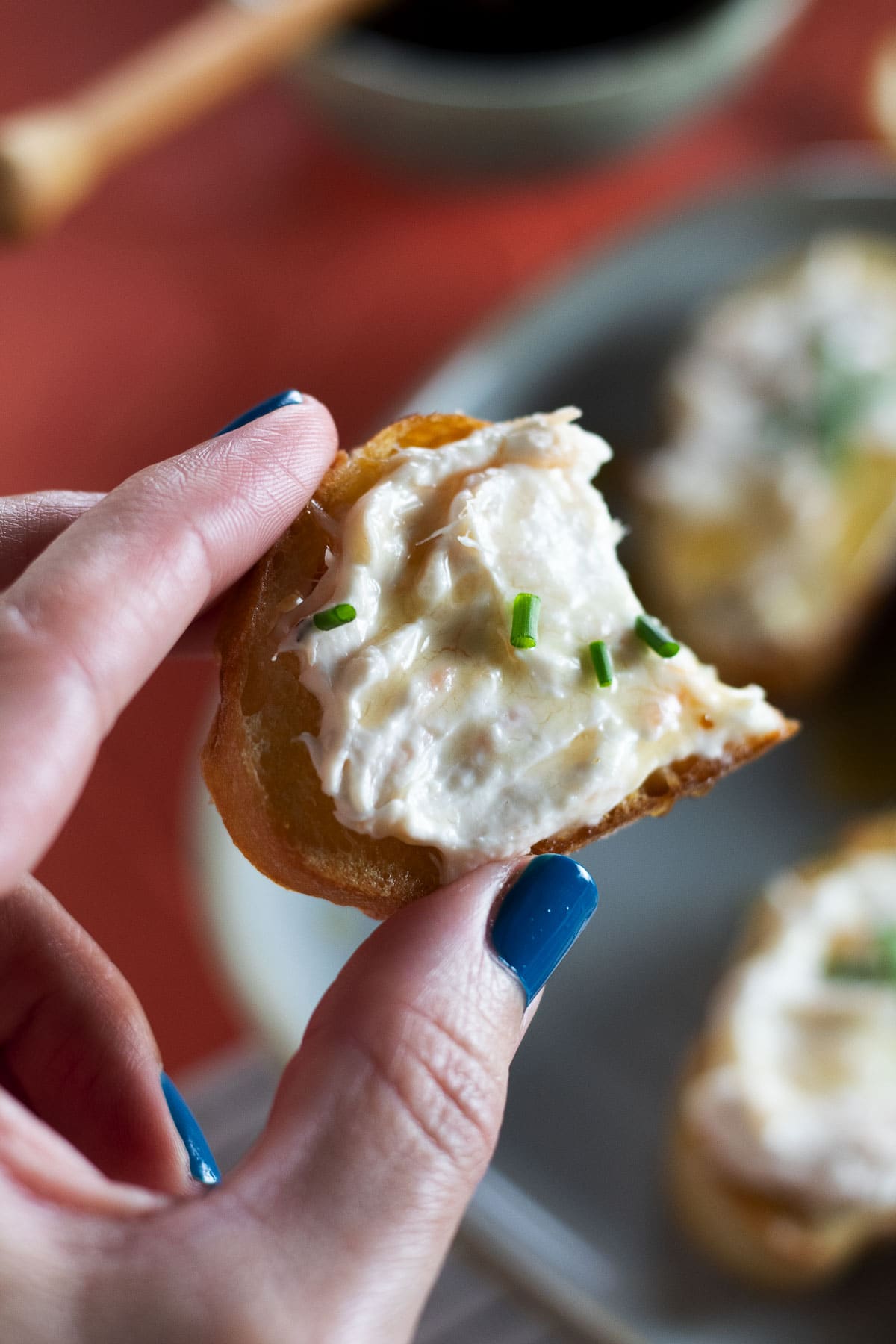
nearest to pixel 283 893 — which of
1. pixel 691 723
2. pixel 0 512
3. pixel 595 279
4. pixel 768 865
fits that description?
pixel 768 865

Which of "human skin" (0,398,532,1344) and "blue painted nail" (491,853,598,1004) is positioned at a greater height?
"human skin" (0,398,532,1344)

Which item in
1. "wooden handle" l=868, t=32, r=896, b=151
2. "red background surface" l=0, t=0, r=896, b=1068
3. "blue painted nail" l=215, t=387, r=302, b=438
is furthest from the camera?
"wooden handle" l=868, t=32, r=896, b=151

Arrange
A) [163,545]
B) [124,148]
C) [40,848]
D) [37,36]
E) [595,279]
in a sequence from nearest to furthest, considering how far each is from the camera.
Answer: [40,848] → [163,545] → [124,148] → [595,279] → [37,36]

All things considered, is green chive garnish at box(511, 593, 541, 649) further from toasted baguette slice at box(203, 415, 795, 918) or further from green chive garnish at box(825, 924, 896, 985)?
green chive garnish at box(825, 924, 896, 985)

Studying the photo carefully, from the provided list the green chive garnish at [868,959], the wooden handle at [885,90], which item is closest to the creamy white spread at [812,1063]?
the green chive garnish at [868,959]

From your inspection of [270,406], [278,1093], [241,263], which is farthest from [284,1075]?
[241,263]

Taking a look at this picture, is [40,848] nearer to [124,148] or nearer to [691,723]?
[691,723]

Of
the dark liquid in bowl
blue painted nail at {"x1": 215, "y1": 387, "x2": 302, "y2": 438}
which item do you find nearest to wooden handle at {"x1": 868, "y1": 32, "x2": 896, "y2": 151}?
the dark liquid in bowl

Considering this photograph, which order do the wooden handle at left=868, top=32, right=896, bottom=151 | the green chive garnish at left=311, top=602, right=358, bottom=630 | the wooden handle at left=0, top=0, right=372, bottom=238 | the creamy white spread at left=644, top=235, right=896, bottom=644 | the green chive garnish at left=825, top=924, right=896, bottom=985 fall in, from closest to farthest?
1. the green chive garnish at left=311, top=602, right=358, bottom=630
2. the green chive garnish at left=825, top=924, right=896, bottom=985
3. the wooden handle at left=0, top=0, right=372, bottom=238
4. the creamy white spread at left=644, top=235, right=896, bottom=644
5. the wooden handle at left=868, top=32, right=896, bottom=151
